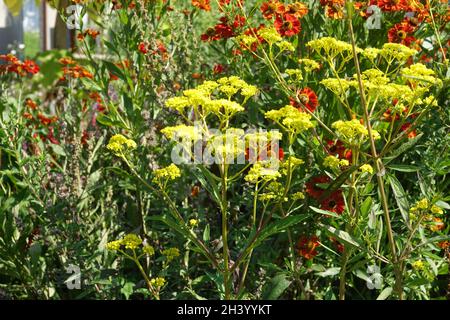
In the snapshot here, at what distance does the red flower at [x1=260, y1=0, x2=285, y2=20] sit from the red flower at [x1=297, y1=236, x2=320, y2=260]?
77 centimetres

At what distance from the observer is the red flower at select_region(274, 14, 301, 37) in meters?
2.43

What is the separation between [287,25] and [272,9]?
0.33 ft

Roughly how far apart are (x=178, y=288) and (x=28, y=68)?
125cm

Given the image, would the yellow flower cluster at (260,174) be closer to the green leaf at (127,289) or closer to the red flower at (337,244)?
the red flower at (337,244)

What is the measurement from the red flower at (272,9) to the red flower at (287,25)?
0.02m

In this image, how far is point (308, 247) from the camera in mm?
2359

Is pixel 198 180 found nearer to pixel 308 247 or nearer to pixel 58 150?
pixel 308 247

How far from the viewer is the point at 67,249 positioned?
2625mm

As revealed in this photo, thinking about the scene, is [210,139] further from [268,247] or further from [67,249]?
[67,249]

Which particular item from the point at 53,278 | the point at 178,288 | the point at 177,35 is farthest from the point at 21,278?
the point at 177,35

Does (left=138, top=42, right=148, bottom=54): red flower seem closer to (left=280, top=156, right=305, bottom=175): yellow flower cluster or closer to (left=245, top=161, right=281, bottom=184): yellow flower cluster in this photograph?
(left=280, top=156, right=305, bottom=175): yellow flower cluster

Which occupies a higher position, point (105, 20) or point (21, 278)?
point (105, 20)

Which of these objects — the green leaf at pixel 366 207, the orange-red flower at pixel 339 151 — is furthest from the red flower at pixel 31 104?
the green leaf at pixel 366 207
